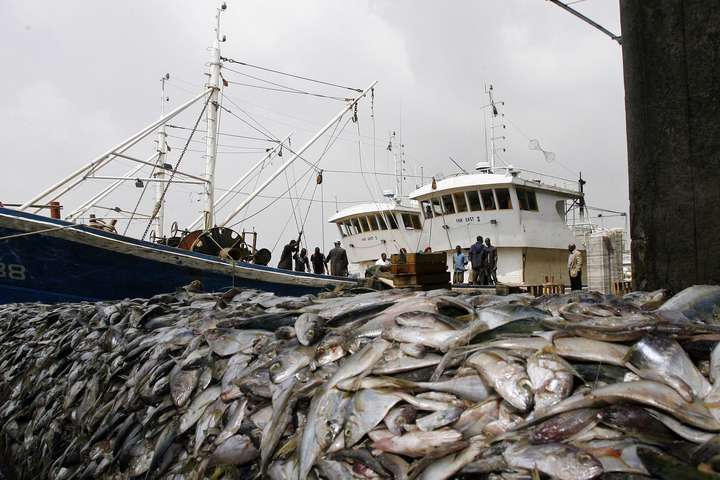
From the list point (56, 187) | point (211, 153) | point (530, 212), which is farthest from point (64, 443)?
point (530, 212)

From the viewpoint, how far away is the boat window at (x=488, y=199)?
20750 millimetres

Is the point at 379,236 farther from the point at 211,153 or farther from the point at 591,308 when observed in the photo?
the point at 591,308

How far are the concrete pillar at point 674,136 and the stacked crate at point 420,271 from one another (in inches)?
220

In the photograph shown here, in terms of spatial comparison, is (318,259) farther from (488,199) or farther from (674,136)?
(674,136)

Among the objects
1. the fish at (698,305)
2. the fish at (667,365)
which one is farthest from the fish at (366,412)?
the fish at (698,305)

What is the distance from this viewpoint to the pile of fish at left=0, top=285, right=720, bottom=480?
4.59ft

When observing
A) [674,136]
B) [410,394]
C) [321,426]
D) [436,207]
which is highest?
[436,207]

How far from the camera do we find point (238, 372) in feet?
8.20

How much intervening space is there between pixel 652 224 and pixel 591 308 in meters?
0.99

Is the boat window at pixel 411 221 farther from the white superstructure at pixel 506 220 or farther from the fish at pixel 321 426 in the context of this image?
the fish at pixel 321 426

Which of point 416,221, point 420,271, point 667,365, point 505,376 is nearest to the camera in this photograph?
point 667,365

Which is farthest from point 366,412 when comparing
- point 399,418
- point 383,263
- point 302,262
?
point 302,262

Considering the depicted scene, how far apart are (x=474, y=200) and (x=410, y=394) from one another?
19.9m

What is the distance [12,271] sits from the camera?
419 inches
